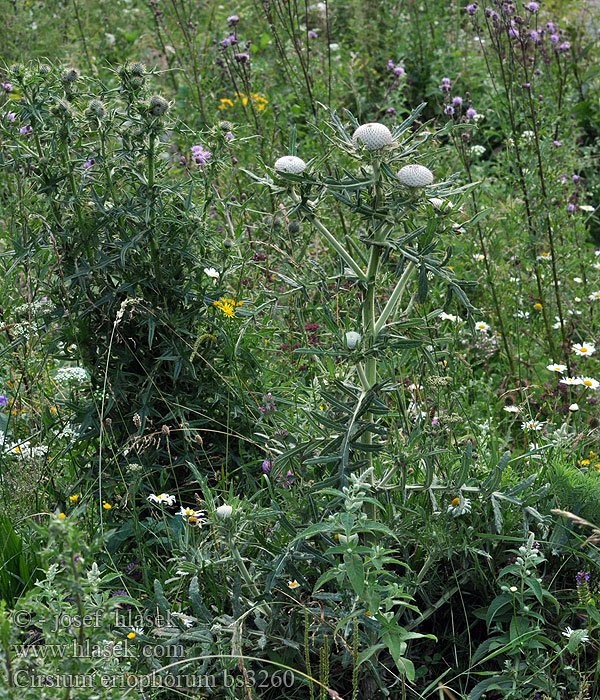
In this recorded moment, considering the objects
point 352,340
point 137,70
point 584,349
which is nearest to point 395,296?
point 352,340

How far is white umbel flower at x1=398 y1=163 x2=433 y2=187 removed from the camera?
1.78 m

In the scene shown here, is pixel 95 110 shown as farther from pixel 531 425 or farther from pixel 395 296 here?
pixel 531 425

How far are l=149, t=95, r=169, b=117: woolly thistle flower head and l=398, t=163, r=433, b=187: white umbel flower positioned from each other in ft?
2.97

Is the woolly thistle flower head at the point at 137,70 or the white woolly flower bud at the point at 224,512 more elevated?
the woolly thistle flower head at the point at 137,70

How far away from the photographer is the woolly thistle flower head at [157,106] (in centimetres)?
236

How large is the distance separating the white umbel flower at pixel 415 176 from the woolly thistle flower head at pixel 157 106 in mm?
905

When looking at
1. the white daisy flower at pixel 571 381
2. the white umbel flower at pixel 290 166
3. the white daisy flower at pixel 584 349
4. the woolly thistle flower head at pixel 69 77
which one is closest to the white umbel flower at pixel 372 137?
the white umbel flower at pixel 290 166

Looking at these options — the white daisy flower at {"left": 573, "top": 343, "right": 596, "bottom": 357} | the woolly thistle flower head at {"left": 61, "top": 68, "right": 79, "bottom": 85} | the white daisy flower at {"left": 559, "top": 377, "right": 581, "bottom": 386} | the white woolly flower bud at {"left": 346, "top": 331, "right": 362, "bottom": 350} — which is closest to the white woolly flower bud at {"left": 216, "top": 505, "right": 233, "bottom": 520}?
the white woolly flower bud at {"left": 346, "top": 331, "right": 362, "bottom": 350}

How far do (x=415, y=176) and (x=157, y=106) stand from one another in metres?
0.94

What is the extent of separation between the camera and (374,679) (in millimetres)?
1963

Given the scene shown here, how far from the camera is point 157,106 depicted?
7.75 feet

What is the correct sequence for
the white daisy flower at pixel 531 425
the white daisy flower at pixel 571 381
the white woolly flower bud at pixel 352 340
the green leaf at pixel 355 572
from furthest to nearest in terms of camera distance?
the white daisy flower at pixel 571 381 < the white daisy flower at pixel 531 425 < the white woolly flower bud at pixel 352 340 < the green leaf at pixel 355 572

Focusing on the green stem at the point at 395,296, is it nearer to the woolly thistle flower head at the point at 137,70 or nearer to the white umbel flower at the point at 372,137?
the white umbel flower at the point at 372,137

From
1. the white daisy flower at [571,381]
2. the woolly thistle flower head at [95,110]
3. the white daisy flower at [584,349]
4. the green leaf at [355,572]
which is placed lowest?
the white daisy flower at [571,381]
